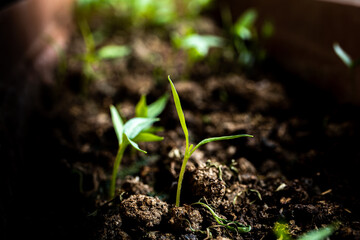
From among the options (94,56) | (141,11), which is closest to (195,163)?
(94,56)

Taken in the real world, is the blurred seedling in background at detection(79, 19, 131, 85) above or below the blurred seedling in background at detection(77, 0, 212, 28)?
below

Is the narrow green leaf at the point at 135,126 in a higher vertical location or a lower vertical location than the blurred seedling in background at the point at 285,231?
higher

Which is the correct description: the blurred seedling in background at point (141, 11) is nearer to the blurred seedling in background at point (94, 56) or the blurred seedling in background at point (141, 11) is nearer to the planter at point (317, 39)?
the blurred seedling in background at point (94, 56)

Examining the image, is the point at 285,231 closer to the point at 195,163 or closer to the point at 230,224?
the point at 230,224

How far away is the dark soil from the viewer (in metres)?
0.70

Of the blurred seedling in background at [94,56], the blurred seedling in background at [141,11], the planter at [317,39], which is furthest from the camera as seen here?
the blurred seedling in background at [141,11]

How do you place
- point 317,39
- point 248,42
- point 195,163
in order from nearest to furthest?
point 195,163 → point 317,39 → point 248,42

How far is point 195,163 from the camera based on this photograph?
2.85 feet

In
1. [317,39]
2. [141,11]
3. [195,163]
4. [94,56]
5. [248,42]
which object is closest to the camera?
[195,163]

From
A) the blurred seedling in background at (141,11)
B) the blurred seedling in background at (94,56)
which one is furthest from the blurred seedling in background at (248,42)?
the blurred seedling in background at (94,56)

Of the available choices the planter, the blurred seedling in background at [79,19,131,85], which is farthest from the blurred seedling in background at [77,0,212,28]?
the planter

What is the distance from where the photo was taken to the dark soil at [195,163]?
27.7 inches

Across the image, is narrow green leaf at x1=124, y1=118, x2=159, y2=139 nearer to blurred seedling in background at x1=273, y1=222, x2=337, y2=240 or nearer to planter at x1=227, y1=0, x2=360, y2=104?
blurred seedling in background at x1=273, y1=222, x2=337, y2=240

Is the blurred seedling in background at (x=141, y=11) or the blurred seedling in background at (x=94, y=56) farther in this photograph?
the blurred seedling in background at (x=141, y=11)
